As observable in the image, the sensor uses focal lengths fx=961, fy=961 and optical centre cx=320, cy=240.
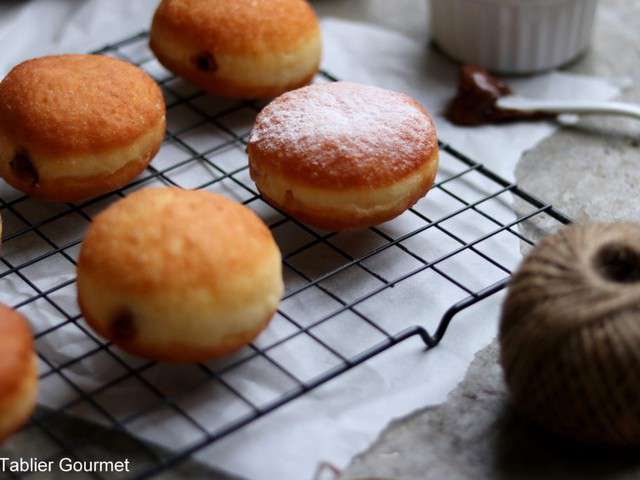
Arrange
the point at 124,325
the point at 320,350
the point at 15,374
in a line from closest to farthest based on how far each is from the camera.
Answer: the point at 15,374 < the point at 124,325 < the point at 320,350

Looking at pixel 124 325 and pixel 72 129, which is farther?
pixel 72 129

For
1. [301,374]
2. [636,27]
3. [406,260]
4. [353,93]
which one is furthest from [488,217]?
[636,27]

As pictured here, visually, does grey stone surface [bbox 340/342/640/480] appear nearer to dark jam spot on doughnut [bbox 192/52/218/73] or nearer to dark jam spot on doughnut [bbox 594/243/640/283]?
dark jam spot on doughnut [bbox 594/243/640/283]

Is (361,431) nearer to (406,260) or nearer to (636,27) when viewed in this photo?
(406,260)

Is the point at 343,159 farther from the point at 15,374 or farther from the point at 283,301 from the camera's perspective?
the point at 15,374

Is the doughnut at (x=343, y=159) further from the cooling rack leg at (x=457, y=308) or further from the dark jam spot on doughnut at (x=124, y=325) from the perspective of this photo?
the dark jam spot on doughnut at (x=124, y=325)

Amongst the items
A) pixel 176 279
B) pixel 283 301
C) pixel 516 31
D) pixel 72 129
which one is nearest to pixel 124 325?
pixel 176 279

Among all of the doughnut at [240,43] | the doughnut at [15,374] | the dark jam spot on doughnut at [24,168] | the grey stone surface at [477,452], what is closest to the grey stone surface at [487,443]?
the grey stone surface at [477,452]
